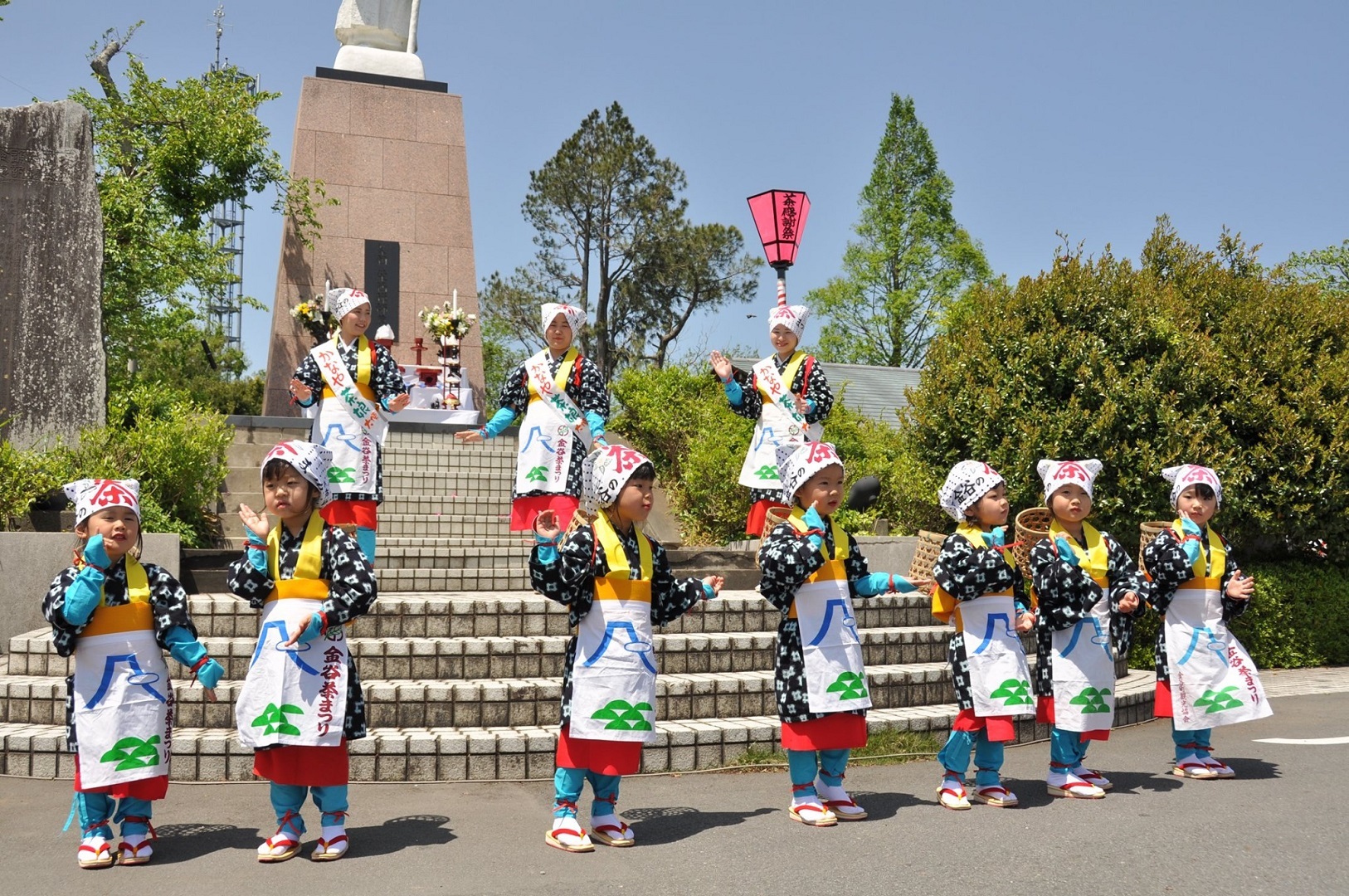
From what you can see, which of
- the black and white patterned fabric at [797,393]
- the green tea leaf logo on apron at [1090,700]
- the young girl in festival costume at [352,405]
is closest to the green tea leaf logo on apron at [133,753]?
the young girl in festival costume at [352,405]

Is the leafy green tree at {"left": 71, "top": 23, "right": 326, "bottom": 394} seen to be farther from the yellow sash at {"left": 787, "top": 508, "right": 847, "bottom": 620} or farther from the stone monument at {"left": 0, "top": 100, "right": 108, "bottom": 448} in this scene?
the yellow sash at {"left": 787, "top": 508, "right": 847, "bottom": 620}

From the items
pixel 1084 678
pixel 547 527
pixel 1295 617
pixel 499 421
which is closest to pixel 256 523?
pixel 547 527

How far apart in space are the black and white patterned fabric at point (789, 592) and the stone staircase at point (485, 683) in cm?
133

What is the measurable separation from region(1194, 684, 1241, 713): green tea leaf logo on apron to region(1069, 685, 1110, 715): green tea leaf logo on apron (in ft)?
2.83

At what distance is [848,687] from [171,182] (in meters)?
14.8

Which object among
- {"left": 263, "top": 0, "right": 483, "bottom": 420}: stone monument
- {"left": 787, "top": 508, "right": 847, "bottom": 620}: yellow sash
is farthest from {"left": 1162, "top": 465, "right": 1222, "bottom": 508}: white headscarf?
{"left": 263, "top": 0, "right": 483, "bottom": 420}: stone monument

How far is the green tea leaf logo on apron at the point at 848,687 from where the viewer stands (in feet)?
17.3

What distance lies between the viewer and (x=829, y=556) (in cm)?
544

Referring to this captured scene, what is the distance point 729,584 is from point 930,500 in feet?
12.5

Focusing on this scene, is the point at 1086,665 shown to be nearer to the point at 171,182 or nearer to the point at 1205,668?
the point at 1205,668

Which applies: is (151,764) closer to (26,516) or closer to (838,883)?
(838,883)

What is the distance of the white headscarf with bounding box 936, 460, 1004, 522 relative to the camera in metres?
5.79

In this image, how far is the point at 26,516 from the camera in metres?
9.21

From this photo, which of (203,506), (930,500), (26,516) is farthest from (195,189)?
(930,500)
